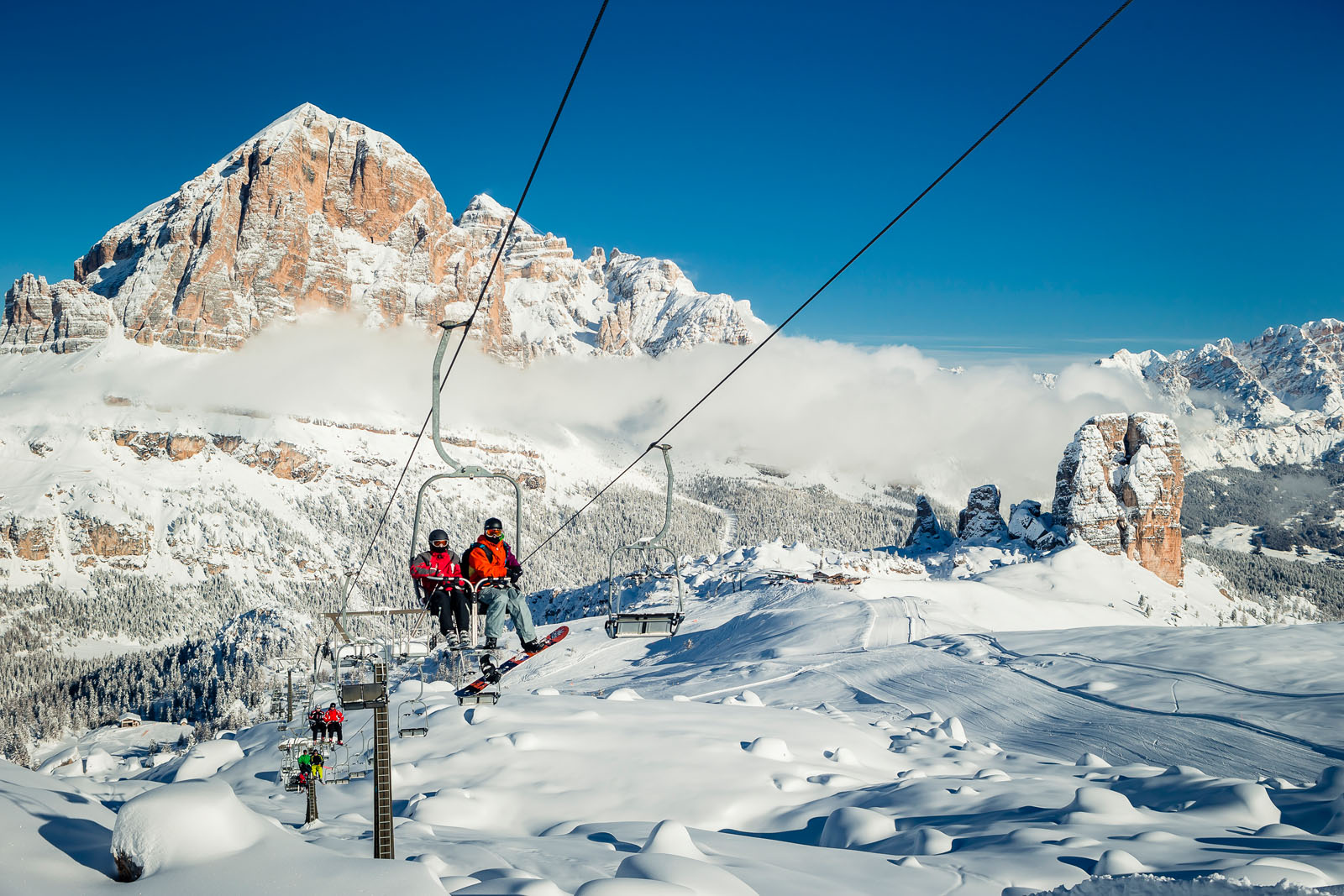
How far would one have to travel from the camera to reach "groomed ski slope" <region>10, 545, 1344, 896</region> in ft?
32.9

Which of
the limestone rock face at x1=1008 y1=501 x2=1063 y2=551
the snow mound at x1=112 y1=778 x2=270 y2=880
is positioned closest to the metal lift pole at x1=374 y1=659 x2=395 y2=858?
the snow mound at x1=112 y1=778 x2=270 y2=880

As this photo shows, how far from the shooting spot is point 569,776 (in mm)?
24453

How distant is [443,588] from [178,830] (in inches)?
225

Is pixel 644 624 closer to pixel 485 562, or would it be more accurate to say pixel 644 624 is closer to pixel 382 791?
pixel 485 562

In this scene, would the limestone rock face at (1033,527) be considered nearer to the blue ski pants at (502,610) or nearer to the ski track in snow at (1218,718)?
the ski track in snow at (1218,718)

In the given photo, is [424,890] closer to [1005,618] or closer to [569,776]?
[569,776]

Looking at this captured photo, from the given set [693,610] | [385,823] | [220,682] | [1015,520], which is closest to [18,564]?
[220,682]

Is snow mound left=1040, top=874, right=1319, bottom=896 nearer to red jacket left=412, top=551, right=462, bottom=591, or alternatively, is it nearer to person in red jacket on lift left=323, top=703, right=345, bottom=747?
red jacket left=412, top=551, right=462, bottom=591

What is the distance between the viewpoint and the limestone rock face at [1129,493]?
A: 297 feet

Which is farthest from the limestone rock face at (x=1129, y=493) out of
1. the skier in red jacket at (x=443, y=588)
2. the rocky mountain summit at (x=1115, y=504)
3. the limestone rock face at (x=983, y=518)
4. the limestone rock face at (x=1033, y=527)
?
the skier in red jacket at (x=443, y=588)

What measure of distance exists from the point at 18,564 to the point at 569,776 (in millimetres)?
229502

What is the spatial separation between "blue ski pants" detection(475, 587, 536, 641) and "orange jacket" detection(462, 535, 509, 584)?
0.30 meters

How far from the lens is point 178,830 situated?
868cm

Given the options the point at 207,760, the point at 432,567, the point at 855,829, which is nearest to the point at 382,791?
the point at 432,567
